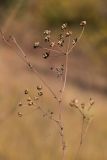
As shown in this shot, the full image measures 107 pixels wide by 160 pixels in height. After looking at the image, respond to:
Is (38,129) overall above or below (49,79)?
below

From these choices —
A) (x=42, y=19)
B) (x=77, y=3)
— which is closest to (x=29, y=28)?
(x=42, y=19)

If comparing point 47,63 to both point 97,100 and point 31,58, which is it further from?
point 97,100

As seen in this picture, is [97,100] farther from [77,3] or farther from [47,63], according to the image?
[77,3]

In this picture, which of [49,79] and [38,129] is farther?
[49,79]

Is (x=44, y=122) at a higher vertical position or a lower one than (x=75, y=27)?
lower

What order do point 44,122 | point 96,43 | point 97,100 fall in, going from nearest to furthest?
point 44,122 < point 97,100 < point 96,43

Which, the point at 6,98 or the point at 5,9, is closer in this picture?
the point at 6,98

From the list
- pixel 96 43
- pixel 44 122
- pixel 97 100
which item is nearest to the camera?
pixel 44 122

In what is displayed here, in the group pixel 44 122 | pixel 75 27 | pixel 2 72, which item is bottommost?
pixel 44 122
